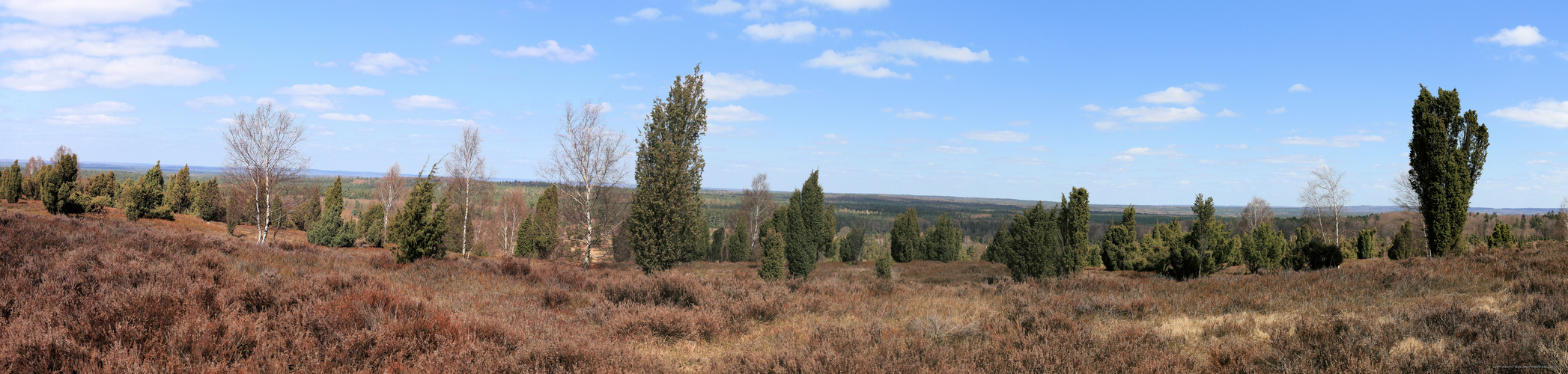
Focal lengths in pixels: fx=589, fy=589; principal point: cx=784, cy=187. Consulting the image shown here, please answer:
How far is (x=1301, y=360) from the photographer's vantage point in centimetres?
486

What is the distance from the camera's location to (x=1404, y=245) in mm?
35938

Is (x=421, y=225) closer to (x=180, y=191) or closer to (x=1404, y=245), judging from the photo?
(x=180, y=191)

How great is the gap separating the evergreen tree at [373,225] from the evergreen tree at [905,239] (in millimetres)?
39981

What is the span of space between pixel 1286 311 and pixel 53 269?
1471 cm

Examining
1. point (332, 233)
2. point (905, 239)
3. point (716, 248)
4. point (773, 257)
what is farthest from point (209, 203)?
point (905, 239)

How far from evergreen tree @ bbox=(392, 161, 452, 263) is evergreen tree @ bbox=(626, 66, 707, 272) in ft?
17.1

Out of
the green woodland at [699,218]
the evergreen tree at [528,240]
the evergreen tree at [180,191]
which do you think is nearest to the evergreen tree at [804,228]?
the green woodland at [699,218]

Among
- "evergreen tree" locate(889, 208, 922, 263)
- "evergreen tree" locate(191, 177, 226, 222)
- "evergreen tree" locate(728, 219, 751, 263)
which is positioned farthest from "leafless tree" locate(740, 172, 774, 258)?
"evergreen tree" locate(191, 177, 226, 222)

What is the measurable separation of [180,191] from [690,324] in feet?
174

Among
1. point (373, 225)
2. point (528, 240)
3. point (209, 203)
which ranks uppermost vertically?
point (209, 203)

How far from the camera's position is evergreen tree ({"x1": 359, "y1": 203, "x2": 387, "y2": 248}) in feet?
125

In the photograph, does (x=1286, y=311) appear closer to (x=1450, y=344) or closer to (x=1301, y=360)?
(x=1450, y=344)

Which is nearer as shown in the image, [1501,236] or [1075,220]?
[1075,220]

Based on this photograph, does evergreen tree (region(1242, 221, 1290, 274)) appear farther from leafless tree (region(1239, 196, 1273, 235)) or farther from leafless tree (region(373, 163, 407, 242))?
leafless tree (region(373, 163, 407, 242))
